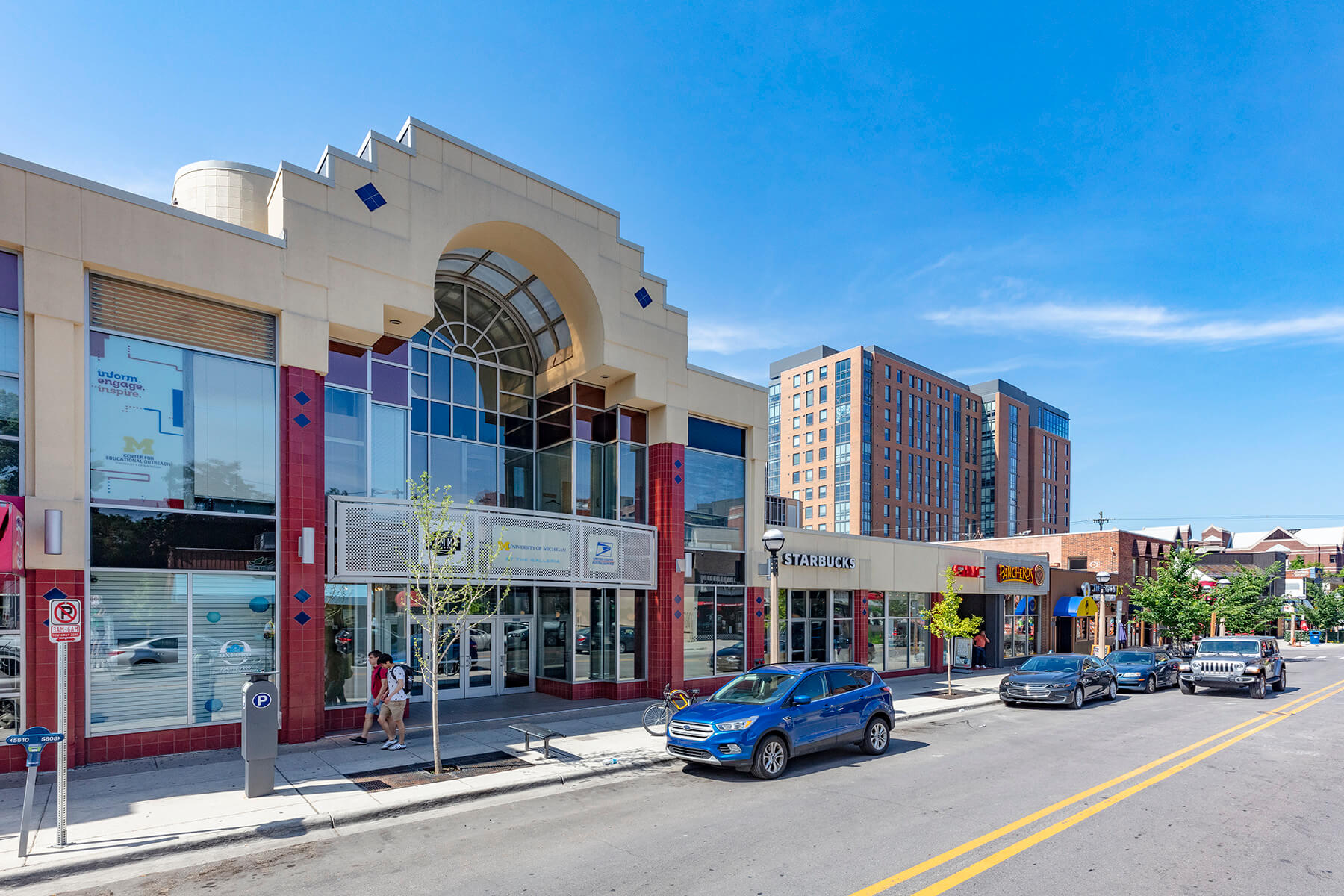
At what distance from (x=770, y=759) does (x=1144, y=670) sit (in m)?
19.2

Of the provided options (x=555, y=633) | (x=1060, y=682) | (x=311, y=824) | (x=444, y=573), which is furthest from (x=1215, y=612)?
(x=311, y=824)

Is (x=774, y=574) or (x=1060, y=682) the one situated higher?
(x=774, y=574)

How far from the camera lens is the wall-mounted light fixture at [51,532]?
11227mm

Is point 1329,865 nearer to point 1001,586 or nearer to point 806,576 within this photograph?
point 806,576

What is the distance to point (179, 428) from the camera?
13.0 m

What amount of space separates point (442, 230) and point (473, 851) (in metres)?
12.2

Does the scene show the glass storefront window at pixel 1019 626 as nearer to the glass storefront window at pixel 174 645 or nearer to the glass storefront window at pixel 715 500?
the glass storefront window at pixel 715 500

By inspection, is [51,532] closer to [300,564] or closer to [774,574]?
[300,564]

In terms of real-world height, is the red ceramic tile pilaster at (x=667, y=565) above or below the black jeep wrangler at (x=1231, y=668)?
above

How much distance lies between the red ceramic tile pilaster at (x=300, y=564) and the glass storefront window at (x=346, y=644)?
2.08 ft

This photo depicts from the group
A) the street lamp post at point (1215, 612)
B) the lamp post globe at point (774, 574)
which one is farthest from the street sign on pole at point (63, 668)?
the street lamp post at point (1215, 612)

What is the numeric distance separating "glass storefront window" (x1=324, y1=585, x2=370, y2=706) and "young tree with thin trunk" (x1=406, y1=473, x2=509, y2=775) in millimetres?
1007

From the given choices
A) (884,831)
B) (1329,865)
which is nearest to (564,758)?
(884,831)

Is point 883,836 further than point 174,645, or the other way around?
point 174,645
